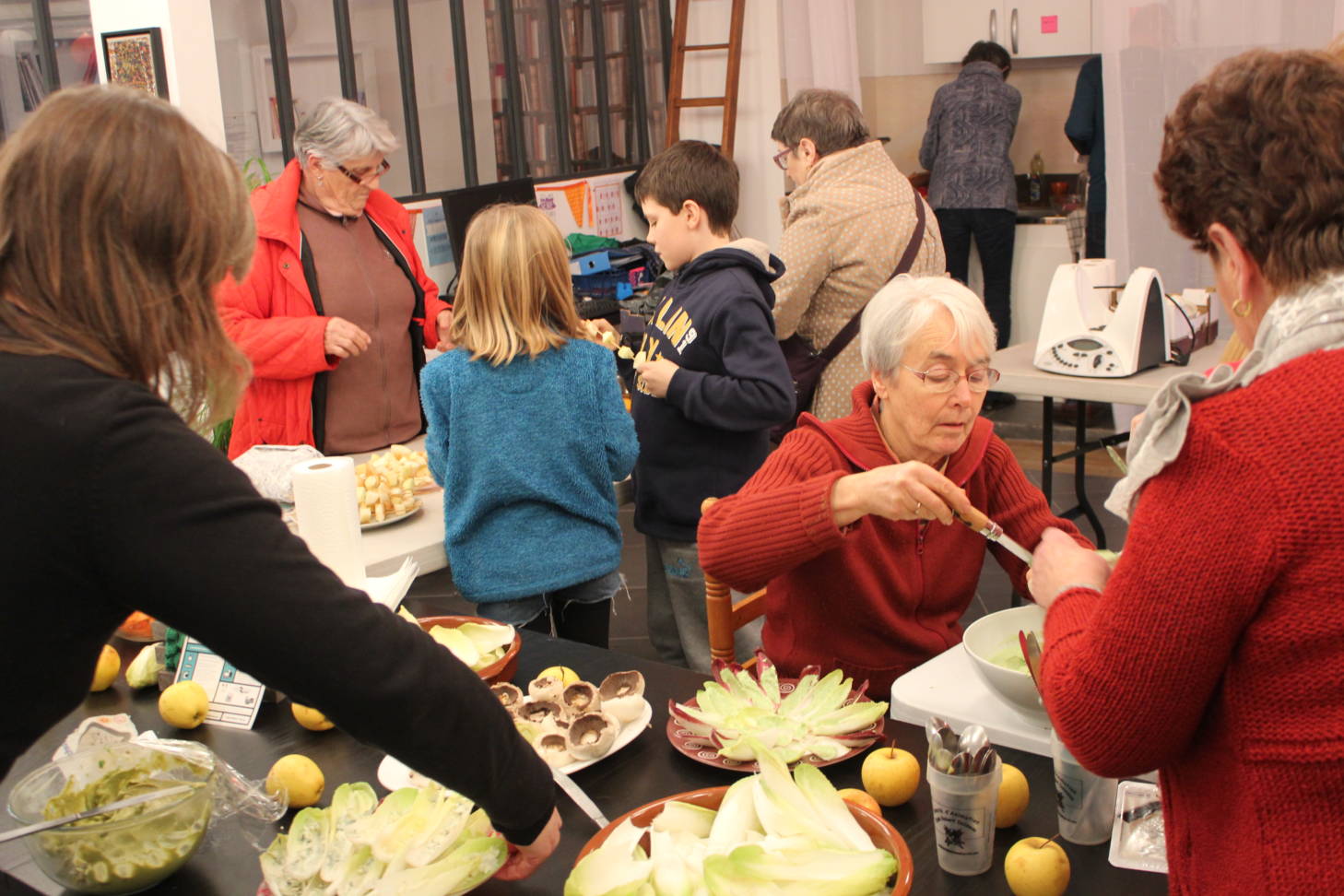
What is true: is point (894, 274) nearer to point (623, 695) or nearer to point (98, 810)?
point (623, 695)

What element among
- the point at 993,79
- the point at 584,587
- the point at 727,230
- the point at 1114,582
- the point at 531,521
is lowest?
the point at 584,587

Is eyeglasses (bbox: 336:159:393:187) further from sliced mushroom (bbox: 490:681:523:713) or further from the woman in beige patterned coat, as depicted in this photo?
sliced mushroom (bbox: 490:681:523:713)

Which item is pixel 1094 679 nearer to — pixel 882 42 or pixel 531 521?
pixel 531 521

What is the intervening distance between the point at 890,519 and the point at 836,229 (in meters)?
1.67

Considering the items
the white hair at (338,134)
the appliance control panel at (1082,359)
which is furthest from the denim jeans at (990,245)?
the white hair at (338,134)

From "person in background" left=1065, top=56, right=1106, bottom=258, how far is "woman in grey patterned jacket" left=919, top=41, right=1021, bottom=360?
45 cm

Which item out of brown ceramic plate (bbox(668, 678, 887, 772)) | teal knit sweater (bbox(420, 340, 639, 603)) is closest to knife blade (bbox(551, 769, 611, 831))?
brown ceramic plate (bbox(668, 678, 887, 772))

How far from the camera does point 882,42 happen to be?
7758 millimetres

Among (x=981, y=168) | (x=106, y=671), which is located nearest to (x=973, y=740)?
(x=106, y=671)

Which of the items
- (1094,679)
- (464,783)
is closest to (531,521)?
(464,783)

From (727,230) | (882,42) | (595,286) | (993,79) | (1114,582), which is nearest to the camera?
(1114,582)

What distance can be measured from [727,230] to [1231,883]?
2.20 metres

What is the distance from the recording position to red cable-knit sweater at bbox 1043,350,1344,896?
965mm

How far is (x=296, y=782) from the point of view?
1529mm
